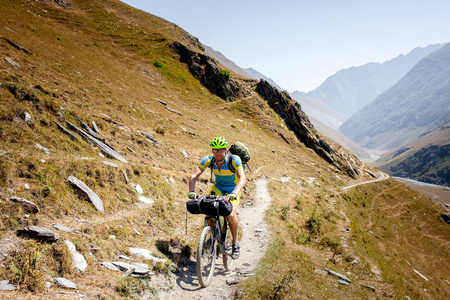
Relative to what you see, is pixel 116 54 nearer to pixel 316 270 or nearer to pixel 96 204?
pixel 96 204

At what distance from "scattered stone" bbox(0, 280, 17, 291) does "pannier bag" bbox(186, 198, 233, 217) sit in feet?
12.9

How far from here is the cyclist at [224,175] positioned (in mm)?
7805

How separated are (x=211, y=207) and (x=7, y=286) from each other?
4499 mm

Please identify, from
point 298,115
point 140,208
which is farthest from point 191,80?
point 140,208

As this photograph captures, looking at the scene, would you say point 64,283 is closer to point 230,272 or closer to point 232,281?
point 232,281

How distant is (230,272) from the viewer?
8547 mm

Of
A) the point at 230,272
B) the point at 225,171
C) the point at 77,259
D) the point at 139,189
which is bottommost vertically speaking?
the point at 230,272

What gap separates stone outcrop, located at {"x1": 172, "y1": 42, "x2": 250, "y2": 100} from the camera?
6359 cm

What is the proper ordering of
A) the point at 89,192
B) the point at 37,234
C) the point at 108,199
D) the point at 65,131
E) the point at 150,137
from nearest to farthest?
1. the point at 37,234
2. the point at 89,192
3. the point at 108,199
4. the point at 65,131
5. the point at 150,137

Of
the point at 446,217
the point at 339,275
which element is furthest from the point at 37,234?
the point at 446,217

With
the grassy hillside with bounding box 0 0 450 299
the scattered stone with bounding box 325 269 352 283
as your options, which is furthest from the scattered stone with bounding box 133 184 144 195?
the scattered stone with bounding box 325 269 352 283

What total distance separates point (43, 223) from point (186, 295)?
443 centimetres

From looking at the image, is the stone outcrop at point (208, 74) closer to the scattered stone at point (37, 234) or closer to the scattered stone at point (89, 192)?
the scattered stone at point (89, 192)

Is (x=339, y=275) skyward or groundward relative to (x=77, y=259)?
groundward
